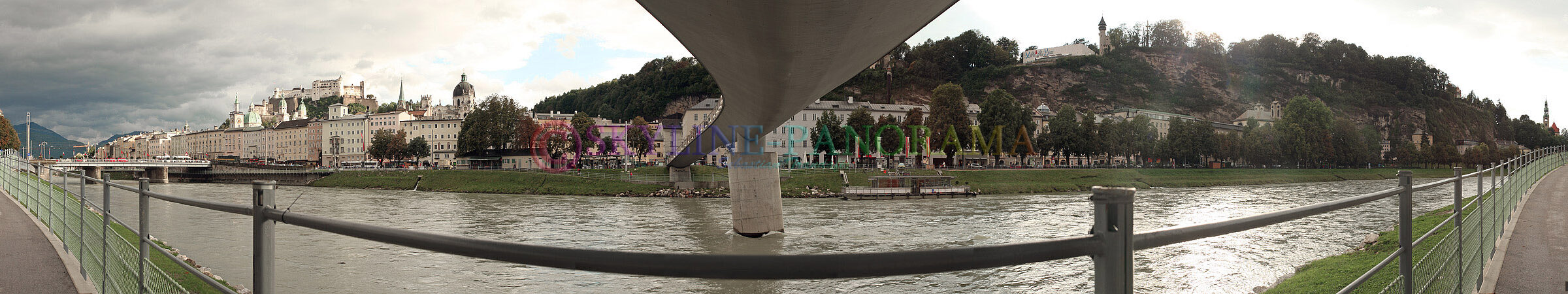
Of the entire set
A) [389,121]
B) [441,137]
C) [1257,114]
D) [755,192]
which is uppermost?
[1257,114]

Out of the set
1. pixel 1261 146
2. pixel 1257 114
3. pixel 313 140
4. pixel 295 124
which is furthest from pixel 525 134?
pixel 1257 114

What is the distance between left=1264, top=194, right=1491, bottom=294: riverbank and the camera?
27.7 ft

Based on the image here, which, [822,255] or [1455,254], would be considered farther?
[1455,254]

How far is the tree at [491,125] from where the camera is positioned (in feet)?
215

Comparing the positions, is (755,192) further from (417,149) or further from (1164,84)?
(1164,84)

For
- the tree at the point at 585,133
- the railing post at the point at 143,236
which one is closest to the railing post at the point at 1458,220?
the railing post at the point at 143,236

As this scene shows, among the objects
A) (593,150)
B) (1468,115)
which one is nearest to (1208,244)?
(593,150)

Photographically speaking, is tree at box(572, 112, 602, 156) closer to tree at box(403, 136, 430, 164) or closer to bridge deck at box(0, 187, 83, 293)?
tree at box(403, 136, 430, 164)

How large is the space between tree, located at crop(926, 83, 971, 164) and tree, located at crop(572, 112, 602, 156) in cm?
3052

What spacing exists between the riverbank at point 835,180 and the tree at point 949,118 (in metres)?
3.77

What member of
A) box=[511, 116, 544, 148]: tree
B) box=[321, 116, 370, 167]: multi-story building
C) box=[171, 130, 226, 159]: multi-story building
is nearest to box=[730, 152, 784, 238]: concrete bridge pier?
box=[511, 116, 544, 148]: tree

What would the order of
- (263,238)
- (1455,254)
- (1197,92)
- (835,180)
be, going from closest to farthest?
(263,238) → (1455,254) → (835,180) → (1197,92)

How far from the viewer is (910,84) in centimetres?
12250

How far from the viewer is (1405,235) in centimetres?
287
